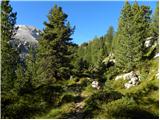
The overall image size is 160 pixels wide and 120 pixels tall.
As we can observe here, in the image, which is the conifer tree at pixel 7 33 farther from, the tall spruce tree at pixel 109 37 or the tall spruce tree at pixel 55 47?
the tall spruce tree at pixel 109 37

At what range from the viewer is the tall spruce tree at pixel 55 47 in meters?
43.0

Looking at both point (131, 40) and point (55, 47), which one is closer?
point (55, 47)

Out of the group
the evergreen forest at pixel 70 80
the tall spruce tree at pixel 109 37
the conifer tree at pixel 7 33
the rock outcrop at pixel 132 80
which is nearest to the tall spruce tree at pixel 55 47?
the evergreen forest at pixel 70 80

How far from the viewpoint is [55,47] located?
1764 inches

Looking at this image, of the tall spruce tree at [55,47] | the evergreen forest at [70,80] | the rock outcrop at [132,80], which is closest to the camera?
the evergreen forest at [70,80]

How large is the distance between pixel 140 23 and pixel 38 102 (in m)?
35.0

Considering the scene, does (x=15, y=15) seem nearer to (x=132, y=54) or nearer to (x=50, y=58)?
(x=50, y=58)

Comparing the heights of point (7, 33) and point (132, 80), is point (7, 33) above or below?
above

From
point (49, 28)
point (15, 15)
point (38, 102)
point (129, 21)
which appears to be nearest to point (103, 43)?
point (129, 21)

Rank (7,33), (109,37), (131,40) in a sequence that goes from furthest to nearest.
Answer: (109,37), (131,40), (7,33)

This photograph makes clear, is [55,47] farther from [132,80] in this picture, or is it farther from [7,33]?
[132,80]

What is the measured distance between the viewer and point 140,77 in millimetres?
41969

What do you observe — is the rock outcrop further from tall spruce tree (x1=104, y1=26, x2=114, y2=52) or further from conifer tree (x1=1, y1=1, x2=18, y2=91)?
tall spruce tree (x1=104, y1=26, x2=114, y2=52)

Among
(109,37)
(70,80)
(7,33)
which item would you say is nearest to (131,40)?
(70,80)
